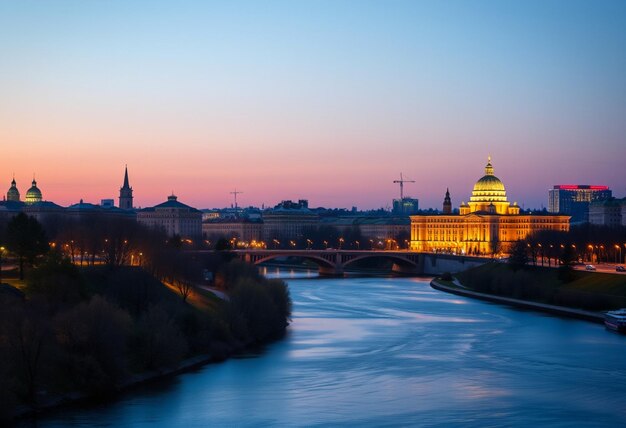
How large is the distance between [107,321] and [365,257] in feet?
164

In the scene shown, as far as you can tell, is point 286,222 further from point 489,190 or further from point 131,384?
point 131,384

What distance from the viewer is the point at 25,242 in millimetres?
31750

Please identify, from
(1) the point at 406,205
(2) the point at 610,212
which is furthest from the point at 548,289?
(1) the point at 406,205

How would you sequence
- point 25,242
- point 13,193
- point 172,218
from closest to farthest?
1. point 25,242
2. point 172,218
3. point 13,193

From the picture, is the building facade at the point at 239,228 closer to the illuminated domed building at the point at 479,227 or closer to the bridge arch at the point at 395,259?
the illuminated domed building at the point at 479,227

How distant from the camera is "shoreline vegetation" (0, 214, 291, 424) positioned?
67.5ft

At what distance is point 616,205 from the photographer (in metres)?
92.9

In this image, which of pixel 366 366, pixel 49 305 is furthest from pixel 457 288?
pixel 49 305

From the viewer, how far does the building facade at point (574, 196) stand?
14062 centimetres

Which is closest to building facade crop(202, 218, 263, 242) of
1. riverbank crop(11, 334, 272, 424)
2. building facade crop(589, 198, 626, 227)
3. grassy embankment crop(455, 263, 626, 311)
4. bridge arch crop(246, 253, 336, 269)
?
building facade crop(589, 198, 626, 227)

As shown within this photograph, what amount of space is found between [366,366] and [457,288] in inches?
1025

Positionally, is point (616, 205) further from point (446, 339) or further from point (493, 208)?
point (446, 339)

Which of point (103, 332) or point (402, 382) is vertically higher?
point (103, 332)

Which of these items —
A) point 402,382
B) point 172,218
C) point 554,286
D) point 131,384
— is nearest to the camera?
point 131,384
